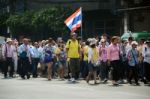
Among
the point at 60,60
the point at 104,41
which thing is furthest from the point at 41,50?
the point at 104,41

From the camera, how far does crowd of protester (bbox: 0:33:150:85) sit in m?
19.9

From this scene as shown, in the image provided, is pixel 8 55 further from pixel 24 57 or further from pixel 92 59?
pixel 92 59

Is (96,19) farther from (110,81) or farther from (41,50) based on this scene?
(110,81)

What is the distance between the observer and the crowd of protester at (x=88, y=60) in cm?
1989

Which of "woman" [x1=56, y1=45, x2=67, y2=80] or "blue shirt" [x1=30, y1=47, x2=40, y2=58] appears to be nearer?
"woman" [x1=56, y1=45, x2=67, y2=80]

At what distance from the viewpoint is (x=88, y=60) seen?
20.5 m

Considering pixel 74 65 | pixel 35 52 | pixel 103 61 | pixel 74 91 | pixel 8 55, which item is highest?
pixel 35 52

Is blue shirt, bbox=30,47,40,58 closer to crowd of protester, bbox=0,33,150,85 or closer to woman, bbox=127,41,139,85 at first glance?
crowd of protester, bbox=0,33,150,85

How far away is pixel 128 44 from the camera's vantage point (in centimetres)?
2091

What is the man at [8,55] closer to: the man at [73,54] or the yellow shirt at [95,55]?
the man at [73,54]

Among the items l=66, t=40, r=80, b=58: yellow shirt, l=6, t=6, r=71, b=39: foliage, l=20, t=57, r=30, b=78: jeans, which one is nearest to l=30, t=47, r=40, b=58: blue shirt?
l=20, t=57, r=30, b=78: jeans

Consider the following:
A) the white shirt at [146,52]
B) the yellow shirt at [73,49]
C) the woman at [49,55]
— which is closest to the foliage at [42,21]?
the woman at [49,55]

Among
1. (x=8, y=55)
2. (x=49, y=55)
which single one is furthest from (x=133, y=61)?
(x=8, y=55)

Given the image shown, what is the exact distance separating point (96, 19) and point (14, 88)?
69.0 ft
